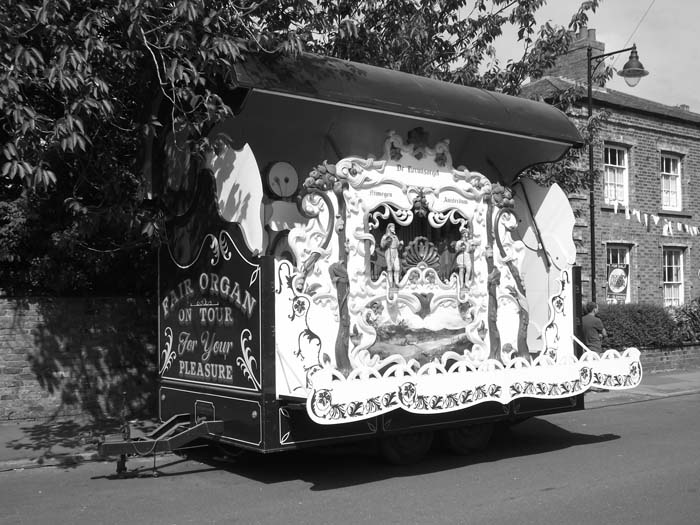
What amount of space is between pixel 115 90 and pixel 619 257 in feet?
49.5

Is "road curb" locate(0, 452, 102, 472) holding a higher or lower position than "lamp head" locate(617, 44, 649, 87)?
lower

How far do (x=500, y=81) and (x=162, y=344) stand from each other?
7.40m

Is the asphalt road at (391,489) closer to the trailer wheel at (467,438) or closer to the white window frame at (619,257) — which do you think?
the trailer wheel at (467,438)

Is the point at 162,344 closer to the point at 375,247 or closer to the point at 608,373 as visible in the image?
the point at 375,247

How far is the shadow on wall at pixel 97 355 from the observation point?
11.0 metres

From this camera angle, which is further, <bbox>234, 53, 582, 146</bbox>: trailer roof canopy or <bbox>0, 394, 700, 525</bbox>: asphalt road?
<bbox>234, 53, 582, 146</bbox>: trailer roof canopy

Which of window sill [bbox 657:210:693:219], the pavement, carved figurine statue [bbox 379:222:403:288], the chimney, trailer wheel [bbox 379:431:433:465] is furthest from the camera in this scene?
the chimney

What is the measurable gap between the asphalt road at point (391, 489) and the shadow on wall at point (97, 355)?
242 centimetres

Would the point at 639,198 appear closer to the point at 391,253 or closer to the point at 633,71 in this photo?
the point at 633,71

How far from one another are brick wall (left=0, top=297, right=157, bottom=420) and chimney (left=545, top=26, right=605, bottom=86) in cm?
1426

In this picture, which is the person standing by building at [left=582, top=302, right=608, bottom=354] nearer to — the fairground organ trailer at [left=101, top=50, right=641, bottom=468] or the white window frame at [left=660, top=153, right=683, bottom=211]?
the fairground organ trailer at [left=101, top=50, right=641, bottom=468]

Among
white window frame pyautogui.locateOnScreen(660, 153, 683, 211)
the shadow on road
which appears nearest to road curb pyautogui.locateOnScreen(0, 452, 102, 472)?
the shadow on road

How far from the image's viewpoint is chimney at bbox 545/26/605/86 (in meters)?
21.9

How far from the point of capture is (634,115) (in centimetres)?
2100
